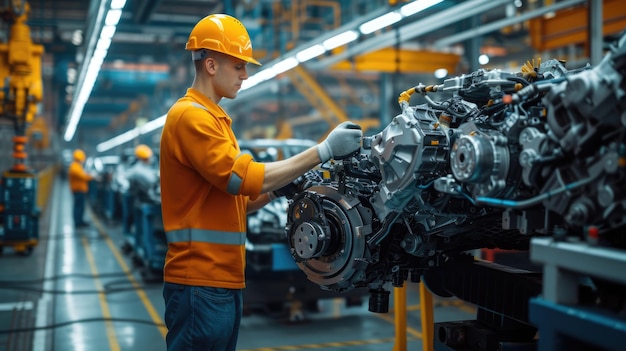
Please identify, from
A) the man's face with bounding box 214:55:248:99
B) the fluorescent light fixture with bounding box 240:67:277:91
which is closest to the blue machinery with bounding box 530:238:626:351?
the man's face with bounding box 214:55:248:99

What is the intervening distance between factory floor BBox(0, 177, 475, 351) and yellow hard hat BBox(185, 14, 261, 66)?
229 centimetres

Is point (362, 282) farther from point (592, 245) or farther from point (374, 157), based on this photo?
point (592, 245)

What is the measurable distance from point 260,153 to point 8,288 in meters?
3.31

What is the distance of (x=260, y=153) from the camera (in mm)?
6938

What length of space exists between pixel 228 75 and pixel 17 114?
8.33 m

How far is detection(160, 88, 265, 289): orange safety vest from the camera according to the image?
2340 mm

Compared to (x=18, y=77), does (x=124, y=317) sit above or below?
below

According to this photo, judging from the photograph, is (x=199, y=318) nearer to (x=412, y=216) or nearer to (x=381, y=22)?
(x=412, y=216)

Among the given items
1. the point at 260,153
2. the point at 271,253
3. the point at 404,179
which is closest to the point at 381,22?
the point at 260,153

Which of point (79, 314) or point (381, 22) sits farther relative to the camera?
point (381, 22)

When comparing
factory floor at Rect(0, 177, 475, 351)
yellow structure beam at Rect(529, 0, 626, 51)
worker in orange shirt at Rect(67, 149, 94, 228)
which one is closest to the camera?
factory floor at Rect(0, 177, 475, 351)

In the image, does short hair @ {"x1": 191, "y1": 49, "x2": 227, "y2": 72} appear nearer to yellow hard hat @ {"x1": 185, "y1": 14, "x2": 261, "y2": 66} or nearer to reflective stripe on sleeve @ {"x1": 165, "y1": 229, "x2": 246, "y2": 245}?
yellow hard hat @ {"x1": 185, "y1": 14, "x2": 261, "y2": 66}

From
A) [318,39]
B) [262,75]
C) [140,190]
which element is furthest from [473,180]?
[262,75]

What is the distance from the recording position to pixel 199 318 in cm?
243
